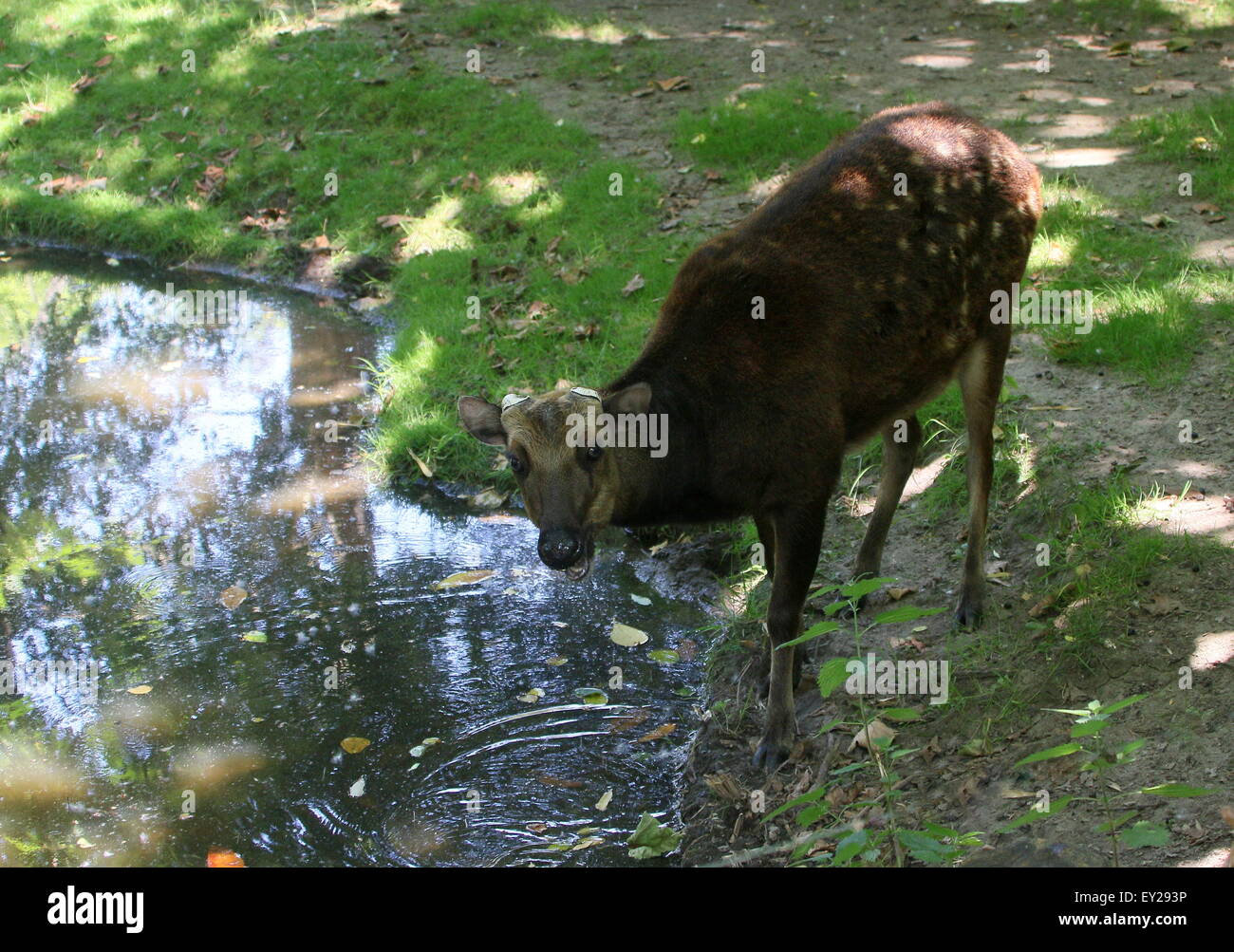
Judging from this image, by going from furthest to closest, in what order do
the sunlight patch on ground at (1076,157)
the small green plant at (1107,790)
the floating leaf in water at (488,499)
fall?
the sunlight patch on ground at (1076,157) < the floating leaf in water at (488,499) < the small green plant at (1107,790)

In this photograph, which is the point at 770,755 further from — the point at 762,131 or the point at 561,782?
→ the point at 762,131

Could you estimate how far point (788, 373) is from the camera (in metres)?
5.32

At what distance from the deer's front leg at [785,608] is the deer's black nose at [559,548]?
0.95 meters

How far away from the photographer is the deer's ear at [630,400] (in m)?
5.17

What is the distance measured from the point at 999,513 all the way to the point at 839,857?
12.1ft

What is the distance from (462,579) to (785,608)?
2467mm

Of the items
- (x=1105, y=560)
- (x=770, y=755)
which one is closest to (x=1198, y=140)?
(x=1105, y=560)

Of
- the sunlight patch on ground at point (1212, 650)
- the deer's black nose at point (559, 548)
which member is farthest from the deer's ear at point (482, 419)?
the sunlight patch on ground at point (1212, 650)

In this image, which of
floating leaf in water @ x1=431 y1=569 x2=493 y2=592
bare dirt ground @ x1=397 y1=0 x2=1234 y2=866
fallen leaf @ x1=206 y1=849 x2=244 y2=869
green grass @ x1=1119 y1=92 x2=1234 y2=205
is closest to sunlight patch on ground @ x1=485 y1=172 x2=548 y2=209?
bare dirt ground @ x1=397 y1=0 x2=1234 y2=866

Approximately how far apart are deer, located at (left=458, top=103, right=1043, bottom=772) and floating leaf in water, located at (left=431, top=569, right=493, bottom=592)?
1.93 m

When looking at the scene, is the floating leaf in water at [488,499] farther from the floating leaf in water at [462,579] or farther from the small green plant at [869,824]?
the small green plant at [869,824]

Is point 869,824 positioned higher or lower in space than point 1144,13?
lower

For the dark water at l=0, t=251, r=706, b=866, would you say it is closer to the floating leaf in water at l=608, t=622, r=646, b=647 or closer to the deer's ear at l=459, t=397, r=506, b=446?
the floating leaf in water at l=608, t=622, r=646, b=647

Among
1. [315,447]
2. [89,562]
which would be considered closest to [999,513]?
[315,447]
